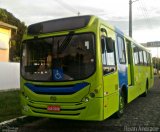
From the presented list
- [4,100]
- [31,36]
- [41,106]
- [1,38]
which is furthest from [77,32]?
[1,38]

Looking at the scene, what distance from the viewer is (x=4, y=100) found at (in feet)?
46.0

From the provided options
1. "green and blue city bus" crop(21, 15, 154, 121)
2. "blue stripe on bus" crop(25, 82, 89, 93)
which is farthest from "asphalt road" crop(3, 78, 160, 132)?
"blue stripe on bus" crop(25, 82, 89, 93)

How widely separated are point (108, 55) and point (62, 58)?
1.31 m

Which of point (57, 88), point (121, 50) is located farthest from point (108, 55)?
point (121, 50)

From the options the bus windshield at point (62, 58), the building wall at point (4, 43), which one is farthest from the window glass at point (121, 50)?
the building wall at point (4, 43)

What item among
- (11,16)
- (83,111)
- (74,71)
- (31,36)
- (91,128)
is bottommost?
(91,128)

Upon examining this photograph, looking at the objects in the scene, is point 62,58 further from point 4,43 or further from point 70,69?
point 4,43

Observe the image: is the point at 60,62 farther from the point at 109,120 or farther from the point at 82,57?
the point at 109,120

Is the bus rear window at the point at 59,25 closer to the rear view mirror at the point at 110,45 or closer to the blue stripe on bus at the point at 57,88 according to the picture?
the rear view mirror at the point at 110,45

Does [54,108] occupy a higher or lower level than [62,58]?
lower

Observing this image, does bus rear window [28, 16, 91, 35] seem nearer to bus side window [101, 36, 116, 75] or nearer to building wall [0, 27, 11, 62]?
bus side window [101, 36, 116, 75]

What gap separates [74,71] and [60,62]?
1.55 ft

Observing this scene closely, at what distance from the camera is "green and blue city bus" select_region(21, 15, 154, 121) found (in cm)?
843

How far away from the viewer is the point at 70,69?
8625 mm
